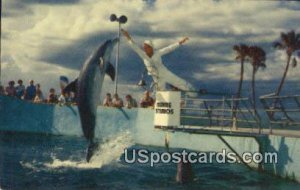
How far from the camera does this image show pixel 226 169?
10445 millimetres

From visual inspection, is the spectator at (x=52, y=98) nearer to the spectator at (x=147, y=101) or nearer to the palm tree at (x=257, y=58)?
the spectator at (x=147, y=101)

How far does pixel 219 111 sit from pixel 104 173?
2938 mm

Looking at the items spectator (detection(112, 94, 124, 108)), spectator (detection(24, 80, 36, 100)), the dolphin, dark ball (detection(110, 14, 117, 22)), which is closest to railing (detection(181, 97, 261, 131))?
spectator (detection(112, 94, 124, 108))

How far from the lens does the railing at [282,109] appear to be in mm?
9435

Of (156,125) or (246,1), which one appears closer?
(246,1)

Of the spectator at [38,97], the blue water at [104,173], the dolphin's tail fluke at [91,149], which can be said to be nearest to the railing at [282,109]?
the blue water at [104,173]

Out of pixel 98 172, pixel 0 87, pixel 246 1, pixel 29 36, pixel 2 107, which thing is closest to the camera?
pixel 246 1

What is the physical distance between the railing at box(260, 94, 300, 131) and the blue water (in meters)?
1.09

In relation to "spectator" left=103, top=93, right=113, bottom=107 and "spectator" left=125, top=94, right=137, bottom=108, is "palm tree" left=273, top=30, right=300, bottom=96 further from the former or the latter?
"spectator" left=103, top=93, right=113, bottom=107

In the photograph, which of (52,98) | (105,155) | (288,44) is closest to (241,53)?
(288,44)

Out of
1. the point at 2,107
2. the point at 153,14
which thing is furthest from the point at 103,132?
the point at 2,107

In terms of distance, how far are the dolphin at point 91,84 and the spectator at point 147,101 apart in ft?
3.81

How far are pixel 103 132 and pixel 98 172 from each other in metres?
0.87

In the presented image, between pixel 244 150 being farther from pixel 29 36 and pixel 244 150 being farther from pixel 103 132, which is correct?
pixel 29 36
